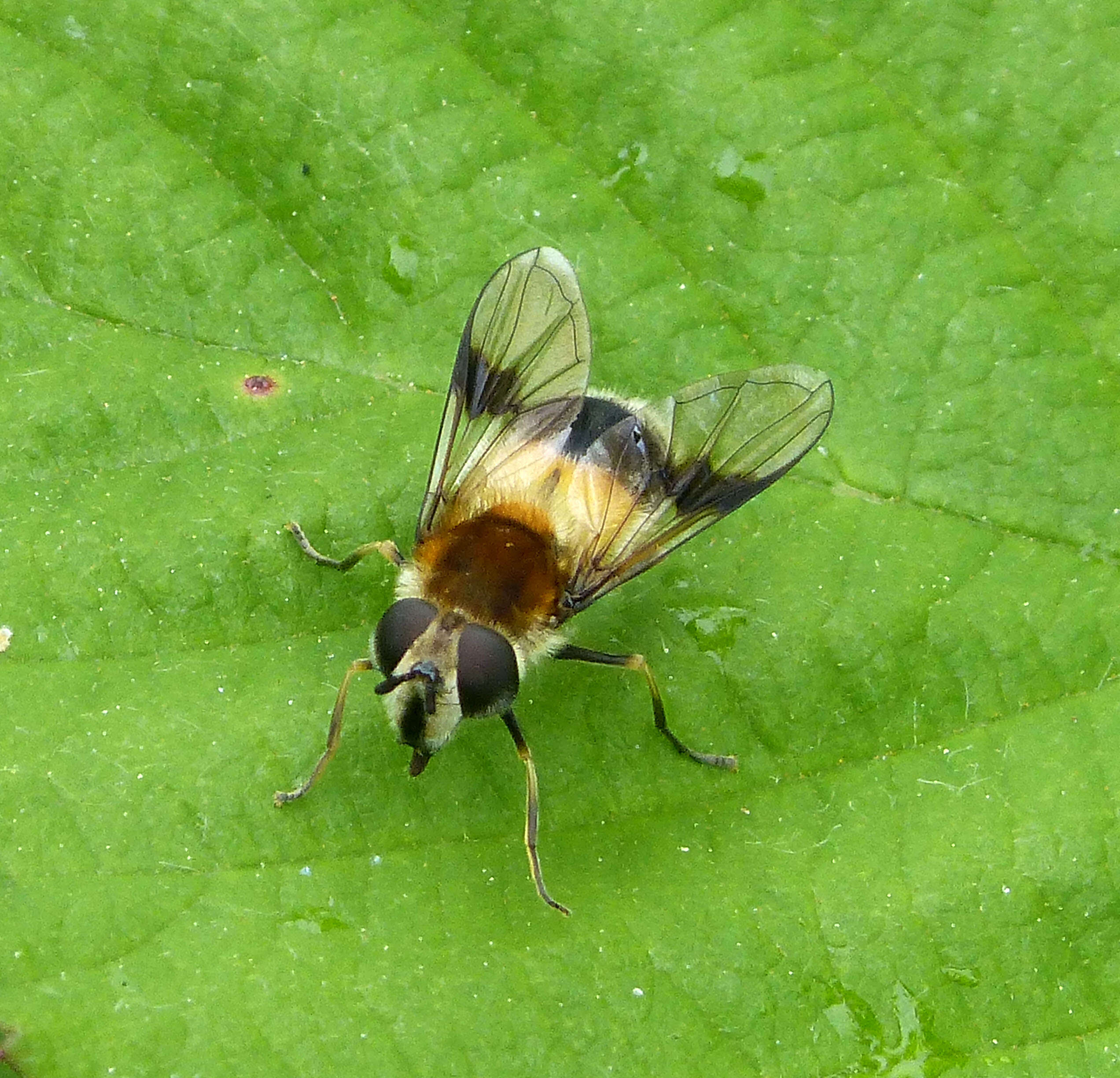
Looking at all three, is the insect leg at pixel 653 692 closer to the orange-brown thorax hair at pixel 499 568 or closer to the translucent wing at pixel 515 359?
the orange-brown thorax hair at pixel 499 568

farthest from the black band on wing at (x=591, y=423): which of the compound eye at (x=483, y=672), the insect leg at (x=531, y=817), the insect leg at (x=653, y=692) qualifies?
the insect leg at (x=531, y=817)

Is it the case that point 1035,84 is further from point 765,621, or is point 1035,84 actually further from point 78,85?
point 78,85

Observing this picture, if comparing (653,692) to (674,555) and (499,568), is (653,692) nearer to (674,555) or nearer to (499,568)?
(674,555)

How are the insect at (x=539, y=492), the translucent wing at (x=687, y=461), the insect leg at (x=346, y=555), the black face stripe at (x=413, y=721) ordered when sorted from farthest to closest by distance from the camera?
1. the insect leg at (x=346, y=555)
2. the translucent wing at (x=687, y=461)
3. the insect at (x=539, y=492)
4. the black face stripe at (x=413, y=721)

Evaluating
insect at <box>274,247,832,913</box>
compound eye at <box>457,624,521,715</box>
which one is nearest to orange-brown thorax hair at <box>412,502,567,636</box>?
insect at <box>274,247,832,913</box>

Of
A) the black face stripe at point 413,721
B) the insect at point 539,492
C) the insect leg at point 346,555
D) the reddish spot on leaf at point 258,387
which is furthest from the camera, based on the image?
the reddish spot on leaf at point 258,387

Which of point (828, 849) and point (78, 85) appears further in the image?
point (78, 85)

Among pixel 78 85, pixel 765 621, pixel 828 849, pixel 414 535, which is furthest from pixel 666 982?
pixel 78 85
